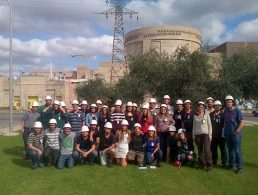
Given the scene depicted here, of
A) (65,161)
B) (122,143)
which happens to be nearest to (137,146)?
(122,143)

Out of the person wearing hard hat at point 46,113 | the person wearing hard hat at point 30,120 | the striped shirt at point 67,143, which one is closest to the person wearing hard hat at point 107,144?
the striped shirt at point 67,143

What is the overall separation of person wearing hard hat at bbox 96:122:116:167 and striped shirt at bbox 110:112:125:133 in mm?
389

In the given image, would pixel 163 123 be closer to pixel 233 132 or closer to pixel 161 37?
pixel 233 132

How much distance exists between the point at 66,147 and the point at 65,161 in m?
0.42

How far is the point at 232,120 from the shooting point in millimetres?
10953

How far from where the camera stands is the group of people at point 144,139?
443 inches

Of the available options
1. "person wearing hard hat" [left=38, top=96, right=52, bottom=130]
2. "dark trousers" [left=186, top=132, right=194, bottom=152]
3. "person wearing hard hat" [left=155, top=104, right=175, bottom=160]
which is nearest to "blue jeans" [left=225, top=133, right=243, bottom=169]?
"dark trousers" [left=186, top=132, right=194, bottom=152]

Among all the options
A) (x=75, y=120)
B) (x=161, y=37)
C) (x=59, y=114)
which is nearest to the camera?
(x=75, y=120)

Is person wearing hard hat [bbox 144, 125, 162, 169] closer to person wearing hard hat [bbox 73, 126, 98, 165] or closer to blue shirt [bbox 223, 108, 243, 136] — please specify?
person wearing hard hat [bbox 73, 126, 98, 165]

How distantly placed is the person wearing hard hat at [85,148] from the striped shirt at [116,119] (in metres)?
0.93

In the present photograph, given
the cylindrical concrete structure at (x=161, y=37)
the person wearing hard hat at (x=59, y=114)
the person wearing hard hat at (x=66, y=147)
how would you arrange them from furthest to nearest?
the cylindrical concrete structure at (x=161, y=37) → the person wearing hard hat at (x=59, y=114) → the person wearing hard hat at (x=66, y=147)

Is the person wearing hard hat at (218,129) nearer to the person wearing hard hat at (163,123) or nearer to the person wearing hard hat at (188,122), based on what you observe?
the person wearing hard hat at (188,122)

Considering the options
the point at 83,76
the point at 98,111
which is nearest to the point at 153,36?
the point at 83,76

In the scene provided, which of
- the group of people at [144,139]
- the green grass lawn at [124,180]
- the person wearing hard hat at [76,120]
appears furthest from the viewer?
the person wearing hard hat at [76,120]
